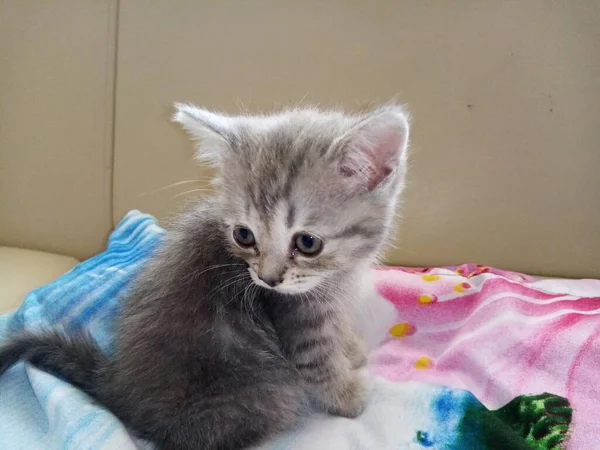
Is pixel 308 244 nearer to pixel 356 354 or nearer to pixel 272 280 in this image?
pixel 272 280

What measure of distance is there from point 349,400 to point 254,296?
0.29m

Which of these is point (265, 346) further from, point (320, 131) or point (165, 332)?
point (320, 131)

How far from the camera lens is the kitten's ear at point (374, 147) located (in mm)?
861

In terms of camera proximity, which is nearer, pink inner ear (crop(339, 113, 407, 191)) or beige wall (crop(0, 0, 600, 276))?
pink inner ear (crop(339, 113, 407, 191))

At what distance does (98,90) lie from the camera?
1.60m

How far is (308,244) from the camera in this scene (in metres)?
0.95

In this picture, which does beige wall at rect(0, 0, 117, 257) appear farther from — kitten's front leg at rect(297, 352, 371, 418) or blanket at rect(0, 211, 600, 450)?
kitten's front leg at rect(297, 352, 371, 418)

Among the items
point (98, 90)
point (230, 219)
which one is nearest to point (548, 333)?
point (230, 219)

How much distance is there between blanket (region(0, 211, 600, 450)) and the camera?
0.96 metres

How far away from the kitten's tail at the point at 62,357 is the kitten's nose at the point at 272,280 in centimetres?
39

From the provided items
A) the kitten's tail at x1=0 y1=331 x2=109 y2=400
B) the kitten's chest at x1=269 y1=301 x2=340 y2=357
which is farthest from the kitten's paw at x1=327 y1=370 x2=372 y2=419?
the kitten's tail at x1=0 y1=331 x2=109 y2=400

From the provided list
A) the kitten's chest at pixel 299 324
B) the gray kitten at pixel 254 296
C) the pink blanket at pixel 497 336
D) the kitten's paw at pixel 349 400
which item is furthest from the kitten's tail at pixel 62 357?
the pink blanket at pixel 497 336

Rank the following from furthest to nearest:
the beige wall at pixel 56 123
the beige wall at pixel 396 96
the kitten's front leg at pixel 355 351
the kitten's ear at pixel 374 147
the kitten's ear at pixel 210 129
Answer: the beige wall at pixel 56 123, the beige wall at pixel 396 96, the kitten's front leg at pixel 355 351, the kitten's ear at pixel 210 129, the kitten's ear at pixel 374 147

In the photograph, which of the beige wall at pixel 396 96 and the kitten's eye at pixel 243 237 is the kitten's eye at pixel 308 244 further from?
the beige wall at pixel 396 96
